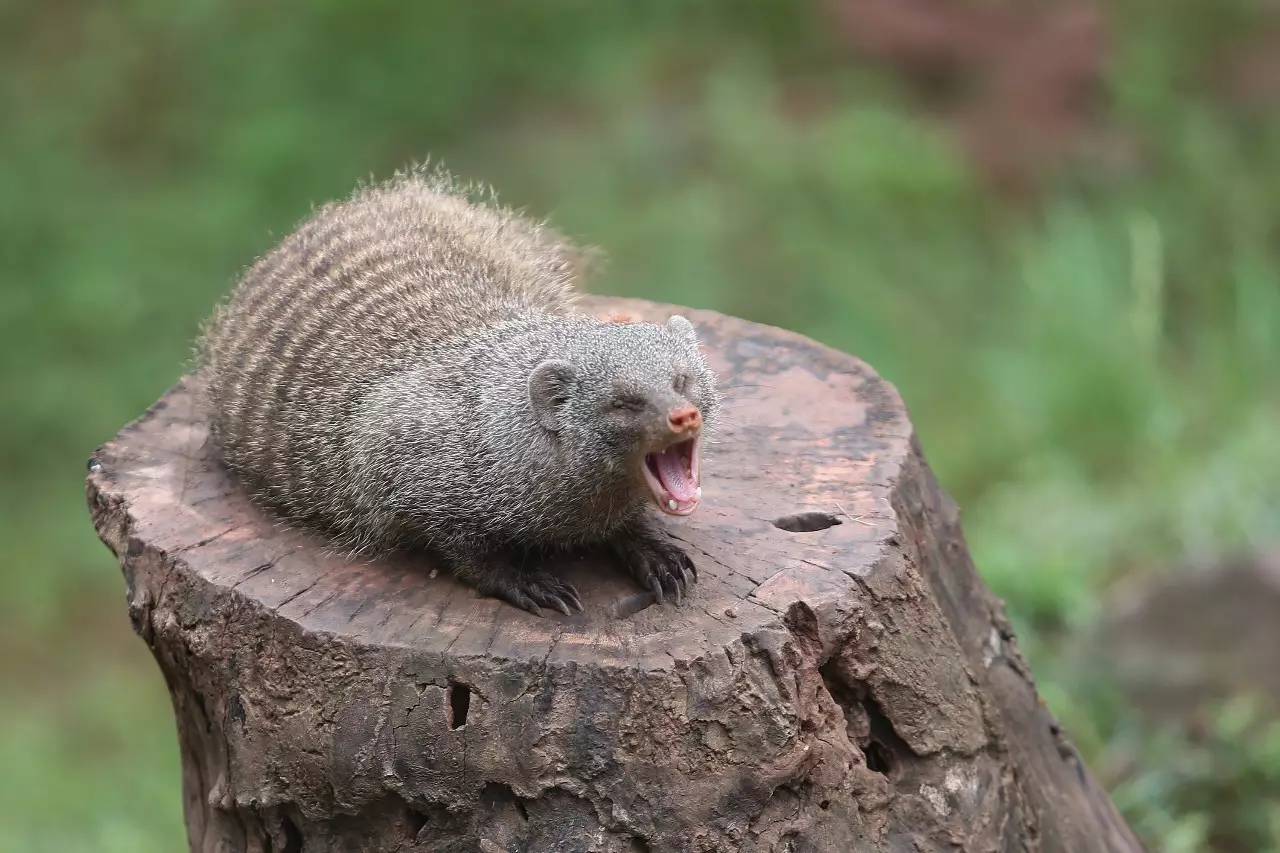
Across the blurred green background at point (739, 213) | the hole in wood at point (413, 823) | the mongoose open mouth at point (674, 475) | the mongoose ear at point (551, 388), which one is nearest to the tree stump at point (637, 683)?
the hole in wood at point (413, 823)

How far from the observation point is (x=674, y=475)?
3.00 m

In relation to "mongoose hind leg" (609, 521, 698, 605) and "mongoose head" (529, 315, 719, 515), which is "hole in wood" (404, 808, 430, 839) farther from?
"mongoose head" (529, 315, 719, 515)

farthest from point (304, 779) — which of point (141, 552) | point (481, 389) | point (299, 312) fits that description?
point (299, 312)

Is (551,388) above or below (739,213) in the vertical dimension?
above

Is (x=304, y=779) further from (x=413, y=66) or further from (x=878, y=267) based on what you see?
(x=413, y=66)

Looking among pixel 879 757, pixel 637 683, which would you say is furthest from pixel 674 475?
pixel 879 757

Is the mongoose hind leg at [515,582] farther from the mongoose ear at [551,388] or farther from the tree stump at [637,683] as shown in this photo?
the mongoose ear at [551,388]

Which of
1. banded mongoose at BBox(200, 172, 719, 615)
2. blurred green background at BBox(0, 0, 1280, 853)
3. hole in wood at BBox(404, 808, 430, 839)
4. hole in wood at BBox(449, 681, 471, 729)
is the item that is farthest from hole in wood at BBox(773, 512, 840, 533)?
blurred green background at BBox(0, 0, 1280, 853)

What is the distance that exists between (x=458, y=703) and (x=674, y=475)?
611 millimetres

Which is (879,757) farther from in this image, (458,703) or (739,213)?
(739,213)

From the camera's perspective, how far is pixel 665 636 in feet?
9.20

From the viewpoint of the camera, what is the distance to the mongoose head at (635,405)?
2.92 meters

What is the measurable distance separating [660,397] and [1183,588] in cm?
276

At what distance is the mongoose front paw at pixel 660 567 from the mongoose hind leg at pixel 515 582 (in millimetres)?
137
